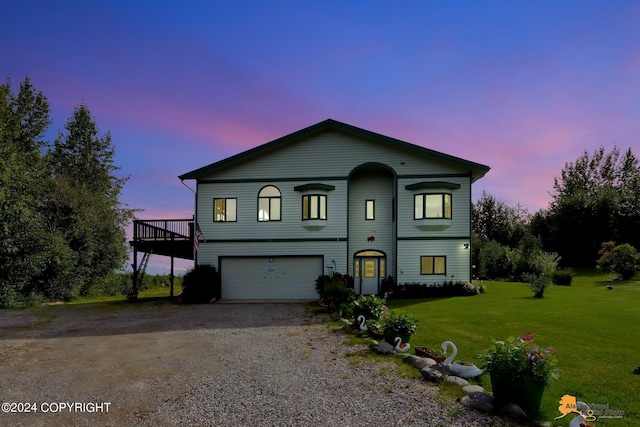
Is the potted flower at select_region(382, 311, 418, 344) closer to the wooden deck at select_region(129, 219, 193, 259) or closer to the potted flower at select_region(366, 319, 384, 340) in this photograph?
the potted flower at select_region(366, 319, 384, 340)

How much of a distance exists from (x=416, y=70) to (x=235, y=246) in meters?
12.9

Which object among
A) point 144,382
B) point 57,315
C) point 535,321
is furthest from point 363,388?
point 57,315

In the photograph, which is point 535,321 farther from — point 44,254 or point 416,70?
point 44,254

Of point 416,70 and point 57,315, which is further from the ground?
point 416,70

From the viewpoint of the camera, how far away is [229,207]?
823 inches

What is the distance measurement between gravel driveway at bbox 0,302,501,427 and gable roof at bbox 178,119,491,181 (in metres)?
10.6

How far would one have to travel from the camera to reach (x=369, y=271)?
20797 millimetres

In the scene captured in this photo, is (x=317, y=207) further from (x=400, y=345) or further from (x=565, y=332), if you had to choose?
(x=400, y=345)

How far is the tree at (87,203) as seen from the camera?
26.4m

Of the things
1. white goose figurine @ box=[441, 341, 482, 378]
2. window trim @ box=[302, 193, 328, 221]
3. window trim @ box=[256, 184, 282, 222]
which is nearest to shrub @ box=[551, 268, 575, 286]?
window trim @ box=[302, 193, 328, 221]

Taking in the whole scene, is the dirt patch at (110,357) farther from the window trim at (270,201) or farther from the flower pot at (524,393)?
the window trim at (270,201)

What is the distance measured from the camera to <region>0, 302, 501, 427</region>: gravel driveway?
4961 mm

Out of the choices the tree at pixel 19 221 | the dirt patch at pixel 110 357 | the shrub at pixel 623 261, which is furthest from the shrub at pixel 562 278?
the tree at pixel 19 221

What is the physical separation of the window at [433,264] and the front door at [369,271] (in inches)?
78.7
